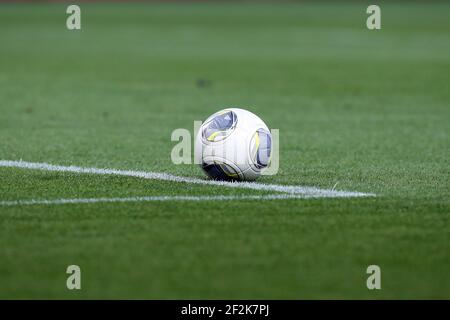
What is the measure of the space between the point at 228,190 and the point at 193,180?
0.57m

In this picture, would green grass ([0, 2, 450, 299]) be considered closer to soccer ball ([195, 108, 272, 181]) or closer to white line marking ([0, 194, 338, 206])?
white line marking ([0, 194, 338, 206])

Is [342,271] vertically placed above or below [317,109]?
below

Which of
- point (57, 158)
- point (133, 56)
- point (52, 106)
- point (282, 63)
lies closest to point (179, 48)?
point (133, 56)

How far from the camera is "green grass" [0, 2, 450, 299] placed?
5188 millimetres

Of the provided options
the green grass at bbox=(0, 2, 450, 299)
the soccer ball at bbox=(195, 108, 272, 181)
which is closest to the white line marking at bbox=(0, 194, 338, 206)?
the green grass at bbox=(0, 2, 450, 299)

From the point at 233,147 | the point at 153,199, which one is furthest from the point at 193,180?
the point at 153,199

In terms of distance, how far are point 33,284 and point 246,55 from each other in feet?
62.0

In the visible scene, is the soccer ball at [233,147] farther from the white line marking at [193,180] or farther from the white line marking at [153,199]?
the white line marking at [153,199]

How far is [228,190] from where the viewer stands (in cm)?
735

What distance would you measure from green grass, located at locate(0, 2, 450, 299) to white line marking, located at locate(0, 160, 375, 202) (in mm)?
199

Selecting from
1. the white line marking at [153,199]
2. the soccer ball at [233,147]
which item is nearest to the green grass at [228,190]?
the white line marking at [153,199]

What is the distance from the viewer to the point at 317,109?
13867 mm

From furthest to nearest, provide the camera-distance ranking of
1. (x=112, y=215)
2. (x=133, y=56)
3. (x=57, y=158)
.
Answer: (x=133, y=56), (x=57, y=158), (x=112, y=215)
